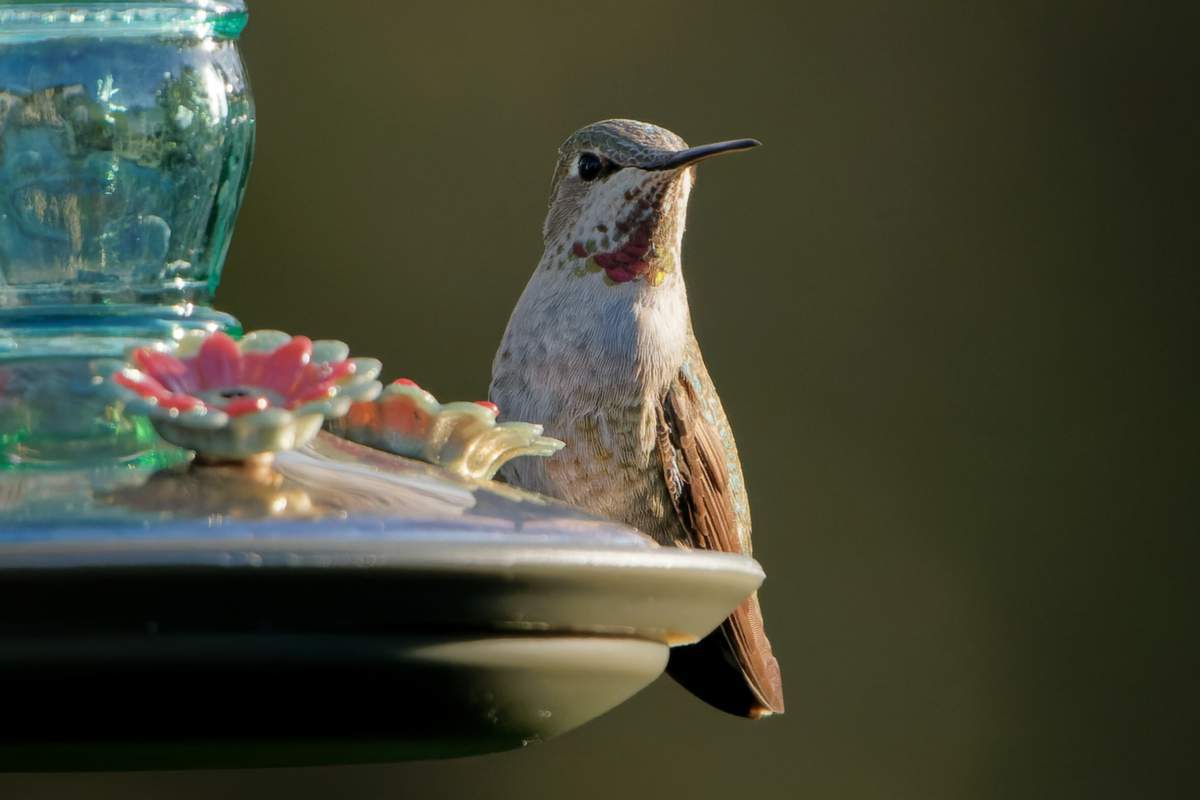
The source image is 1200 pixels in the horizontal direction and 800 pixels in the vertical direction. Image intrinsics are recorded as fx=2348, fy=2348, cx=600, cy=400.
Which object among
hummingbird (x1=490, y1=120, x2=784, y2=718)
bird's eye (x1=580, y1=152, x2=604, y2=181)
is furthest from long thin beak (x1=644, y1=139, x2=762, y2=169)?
bird's eye (x1=580, y1=152, x2=604, y2=181)

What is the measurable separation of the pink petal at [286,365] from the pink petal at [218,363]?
2 cm

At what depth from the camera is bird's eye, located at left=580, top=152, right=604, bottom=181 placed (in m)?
3.29

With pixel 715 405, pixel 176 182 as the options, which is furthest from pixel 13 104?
pixel 715 405

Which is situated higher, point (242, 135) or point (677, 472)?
point (242, 135)

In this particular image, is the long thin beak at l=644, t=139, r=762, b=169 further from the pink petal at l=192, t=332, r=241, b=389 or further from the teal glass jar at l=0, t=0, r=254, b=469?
the pink petal at l=192, t=332, r=241, b=389

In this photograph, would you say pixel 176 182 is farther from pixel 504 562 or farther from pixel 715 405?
pixel 715 405

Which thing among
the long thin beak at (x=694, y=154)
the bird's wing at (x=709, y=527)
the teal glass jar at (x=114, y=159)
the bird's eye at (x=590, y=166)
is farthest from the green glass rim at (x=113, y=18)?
the bird's wing at (x=709, y=527)

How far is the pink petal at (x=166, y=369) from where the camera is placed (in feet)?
4.25

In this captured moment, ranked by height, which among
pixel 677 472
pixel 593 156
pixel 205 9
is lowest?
pixel 677 472

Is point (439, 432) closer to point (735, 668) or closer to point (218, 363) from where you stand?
point (218, 363)

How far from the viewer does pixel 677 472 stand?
11.4 feet

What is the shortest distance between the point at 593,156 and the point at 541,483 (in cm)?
47

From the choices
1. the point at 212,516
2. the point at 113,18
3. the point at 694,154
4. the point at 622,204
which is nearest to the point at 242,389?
the point at 212,516

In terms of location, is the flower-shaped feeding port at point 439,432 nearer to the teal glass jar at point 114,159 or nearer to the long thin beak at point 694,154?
the teal glass jar at point 114,159
